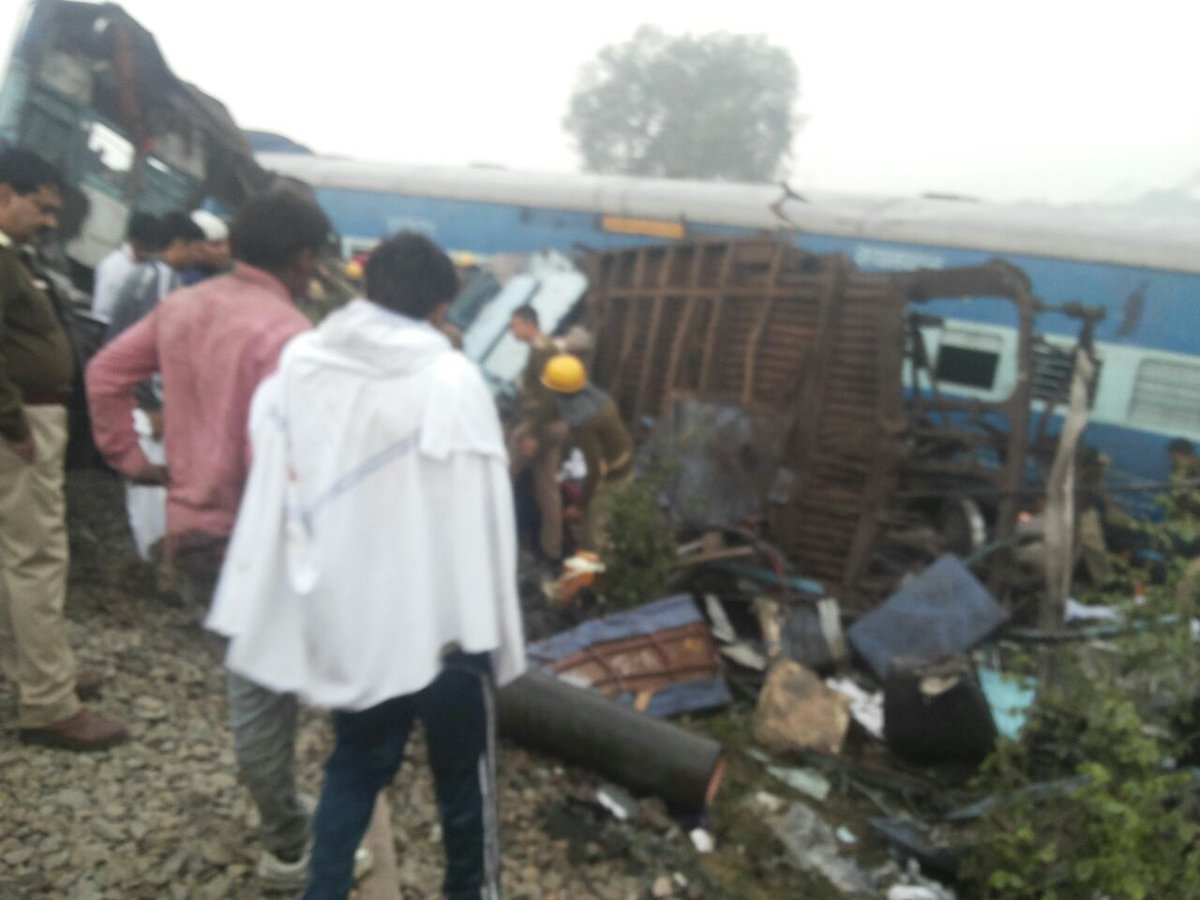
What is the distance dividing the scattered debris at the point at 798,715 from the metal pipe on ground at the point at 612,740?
27.7 inches

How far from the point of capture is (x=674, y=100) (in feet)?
106

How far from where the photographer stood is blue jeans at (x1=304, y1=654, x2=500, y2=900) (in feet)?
6.54

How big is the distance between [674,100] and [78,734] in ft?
108

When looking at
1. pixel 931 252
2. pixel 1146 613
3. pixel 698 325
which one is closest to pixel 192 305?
pixel 1146 613

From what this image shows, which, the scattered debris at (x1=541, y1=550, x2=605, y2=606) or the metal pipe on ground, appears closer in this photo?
the metal pipe on ground

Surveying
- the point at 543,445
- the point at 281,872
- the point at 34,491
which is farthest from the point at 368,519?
the point at 543,445

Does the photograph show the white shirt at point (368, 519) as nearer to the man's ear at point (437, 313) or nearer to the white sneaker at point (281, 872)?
the man's ear at point (437, 313)

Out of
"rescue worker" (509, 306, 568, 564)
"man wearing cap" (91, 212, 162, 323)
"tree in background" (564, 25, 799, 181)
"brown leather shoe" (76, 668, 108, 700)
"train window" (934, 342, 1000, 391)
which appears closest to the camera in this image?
"brown leather shoe" (76, 668, 108, 700)

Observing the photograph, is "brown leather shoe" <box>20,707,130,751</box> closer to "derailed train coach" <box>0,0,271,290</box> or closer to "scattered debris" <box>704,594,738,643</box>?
"scattered debris" <box>704,594,738,643</box>

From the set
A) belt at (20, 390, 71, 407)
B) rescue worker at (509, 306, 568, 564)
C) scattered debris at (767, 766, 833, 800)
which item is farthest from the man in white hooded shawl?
rescue worker at (509, 306, 568, 564)

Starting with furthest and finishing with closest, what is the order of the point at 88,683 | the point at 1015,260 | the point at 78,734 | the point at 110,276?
the point at 1015,260 → the point at 110,276 → the point at 88,683 → the point at 78,734

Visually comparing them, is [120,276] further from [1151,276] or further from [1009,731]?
[1151,276]

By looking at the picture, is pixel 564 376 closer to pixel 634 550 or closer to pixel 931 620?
pixel 634 550

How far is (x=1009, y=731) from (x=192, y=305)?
3756 mm
